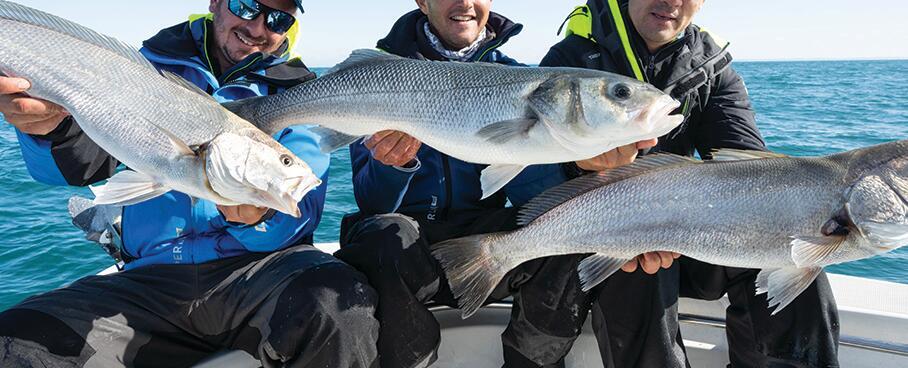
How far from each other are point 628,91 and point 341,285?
5.20ft

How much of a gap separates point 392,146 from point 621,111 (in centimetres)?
116

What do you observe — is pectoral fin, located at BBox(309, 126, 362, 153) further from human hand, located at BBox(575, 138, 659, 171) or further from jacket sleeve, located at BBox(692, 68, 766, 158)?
jacket sleeve, located at BBox(692, 68, 766, 158)

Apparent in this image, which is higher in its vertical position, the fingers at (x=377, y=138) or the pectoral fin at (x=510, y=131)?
the pectoral fin at (x=510, y=131)

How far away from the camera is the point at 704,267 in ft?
11.3

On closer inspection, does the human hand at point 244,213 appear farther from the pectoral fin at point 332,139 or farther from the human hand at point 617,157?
the human hand at point 617,157

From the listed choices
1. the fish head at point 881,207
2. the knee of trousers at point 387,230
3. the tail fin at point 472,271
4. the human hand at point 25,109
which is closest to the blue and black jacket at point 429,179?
the knee of trousers at point 387,230

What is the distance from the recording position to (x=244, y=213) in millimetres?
3078

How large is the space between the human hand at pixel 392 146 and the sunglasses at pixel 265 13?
117 cm

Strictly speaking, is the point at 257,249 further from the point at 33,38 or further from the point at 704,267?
the point at 704,267

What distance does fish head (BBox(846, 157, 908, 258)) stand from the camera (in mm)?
2695

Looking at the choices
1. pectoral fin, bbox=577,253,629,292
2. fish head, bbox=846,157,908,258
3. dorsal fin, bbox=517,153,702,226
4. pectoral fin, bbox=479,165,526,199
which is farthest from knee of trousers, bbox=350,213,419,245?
fish head, bbox=846,157,908,258

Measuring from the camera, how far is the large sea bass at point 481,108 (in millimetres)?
2783

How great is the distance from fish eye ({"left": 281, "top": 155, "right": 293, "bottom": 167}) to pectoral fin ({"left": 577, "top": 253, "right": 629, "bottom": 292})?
1.39 meters

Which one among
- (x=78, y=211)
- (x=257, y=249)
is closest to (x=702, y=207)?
(x=257, y=249)
